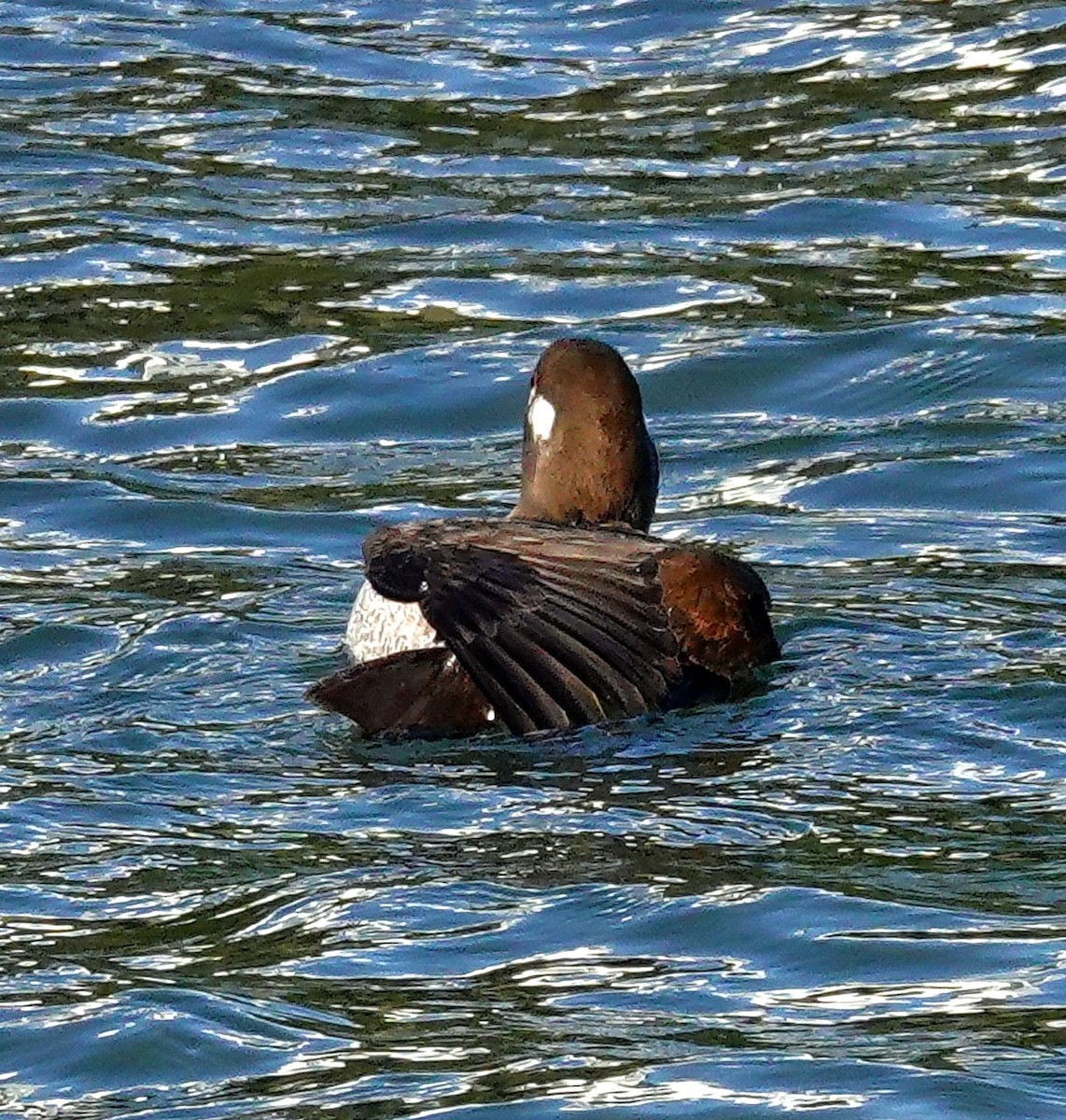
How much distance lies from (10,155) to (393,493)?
4537mm

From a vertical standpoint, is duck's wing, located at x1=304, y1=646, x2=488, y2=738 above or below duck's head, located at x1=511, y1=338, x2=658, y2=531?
below

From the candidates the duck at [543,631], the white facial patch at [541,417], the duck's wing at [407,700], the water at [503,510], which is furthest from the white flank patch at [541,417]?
the duck's wing at [407,700]

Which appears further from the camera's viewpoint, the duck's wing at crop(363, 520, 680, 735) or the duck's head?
the duck's head

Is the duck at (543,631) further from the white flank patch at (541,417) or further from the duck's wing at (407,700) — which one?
the white flank patch at (541,417)

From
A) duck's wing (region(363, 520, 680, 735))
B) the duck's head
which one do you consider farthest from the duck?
the duck's head

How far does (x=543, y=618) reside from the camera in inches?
275

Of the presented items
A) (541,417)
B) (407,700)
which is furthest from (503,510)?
(407,700)

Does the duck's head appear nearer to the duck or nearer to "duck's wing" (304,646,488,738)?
the duck

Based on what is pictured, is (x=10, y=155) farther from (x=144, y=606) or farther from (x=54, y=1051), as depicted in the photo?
(x=54, y=1051)

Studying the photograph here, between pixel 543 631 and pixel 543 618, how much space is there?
0.12 feet

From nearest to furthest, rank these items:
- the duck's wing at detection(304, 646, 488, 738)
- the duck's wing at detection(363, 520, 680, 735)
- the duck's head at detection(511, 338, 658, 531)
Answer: the duck's wing at detection(363, 520, 680, 735) < the duck's wing at detection(304, 646, 488, 738) < the duck's head at detection(511, 338, 658, 531)

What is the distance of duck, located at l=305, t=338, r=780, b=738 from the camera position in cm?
693

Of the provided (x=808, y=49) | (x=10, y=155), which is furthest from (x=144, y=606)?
(x=808, y=49)

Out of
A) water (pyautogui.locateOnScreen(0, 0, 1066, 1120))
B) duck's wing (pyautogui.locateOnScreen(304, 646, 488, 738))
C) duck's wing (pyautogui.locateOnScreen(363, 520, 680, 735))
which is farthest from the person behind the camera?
duck's wing (pyautogui.locateOnScreen(304, 646, 488, 738))
